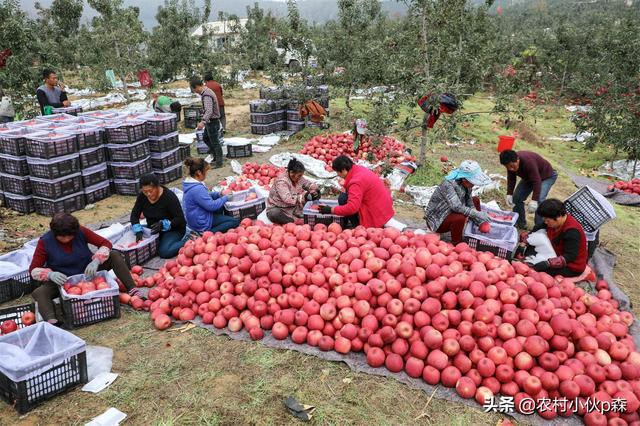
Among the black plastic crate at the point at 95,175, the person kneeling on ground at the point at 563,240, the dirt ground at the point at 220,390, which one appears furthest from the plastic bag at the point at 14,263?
the person kneeling on ground at the point at 563,240

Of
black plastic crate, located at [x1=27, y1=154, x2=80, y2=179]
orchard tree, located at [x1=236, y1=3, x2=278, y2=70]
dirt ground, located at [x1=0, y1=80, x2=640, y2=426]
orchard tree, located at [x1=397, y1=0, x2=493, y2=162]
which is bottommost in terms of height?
dirt ground, located at [x1=0, y1=80, x2=640, y2=426]

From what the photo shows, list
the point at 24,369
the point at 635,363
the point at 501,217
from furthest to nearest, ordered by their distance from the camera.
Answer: the point at 501,217 < the point at 635,363 < the point at 24,369

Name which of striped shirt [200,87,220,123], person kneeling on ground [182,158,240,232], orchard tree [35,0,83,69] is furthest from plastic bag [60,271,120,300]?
orchard tree [35,0,83,69]

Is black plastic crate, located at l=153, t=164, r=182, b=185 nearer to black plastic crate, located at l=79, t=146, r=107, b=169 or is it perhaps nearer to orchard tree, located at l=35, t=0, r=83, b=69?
black plastic crate, located at l=79, t=146, r=107, b=169

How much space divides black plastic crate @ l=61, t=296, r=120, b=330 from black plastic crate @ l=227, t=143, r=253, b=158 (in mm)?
7192

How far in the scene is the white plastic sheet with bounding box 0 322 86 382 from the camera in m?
3.56

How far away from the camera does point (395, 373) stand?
399 centimetres

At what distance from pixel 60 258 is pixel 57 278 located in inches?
10.0

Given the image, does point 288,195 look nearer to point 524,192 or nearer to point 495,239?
point 495,239

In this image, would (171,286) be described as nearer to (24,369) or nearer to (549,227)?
(24,369)

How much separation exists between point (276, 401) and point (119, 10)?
1634 centimetres

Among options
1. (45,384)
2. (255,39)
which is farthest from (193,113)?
(255,39)

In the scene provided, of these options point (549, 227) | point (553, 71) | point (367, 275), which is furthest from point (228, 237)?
point (553, 71)

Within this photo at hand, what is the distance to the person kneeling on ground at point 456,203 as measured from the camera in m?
6.00
